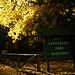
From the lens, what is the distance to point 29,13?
16547mm

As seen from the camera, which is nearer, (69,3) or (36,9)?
(36,9)

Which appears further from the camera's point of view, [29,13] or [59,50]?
[29,13]

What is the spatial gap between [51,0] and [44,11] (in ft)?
3.63

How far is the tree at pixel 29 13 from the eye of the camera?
16.9 metres

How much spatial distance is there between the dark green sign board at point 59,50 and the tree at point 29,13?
2.66 metres

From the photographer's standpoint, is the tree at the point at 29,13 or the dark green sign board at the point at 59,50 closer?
the dark green sign board at the point at 59,50

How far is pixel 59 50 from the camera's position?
15945mm

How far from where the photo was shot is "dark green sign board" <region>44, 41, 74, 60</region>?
52.2 feet

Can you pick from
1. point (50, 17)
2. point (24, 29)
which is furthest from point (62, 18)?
point (24, 29)

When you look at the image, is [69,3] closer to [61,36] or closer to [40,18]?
[40,18]

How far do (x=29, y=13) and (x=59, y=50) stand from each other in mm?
A: 3438

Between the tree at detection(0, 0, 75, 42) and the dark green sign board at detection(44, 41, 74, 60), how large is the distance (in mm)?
2661

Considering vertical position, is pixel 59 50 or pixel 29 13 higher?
pixel 29 13

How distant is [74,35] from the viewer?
1584 centimetres
